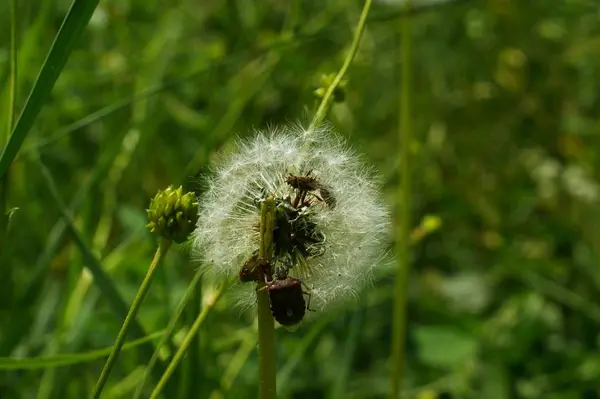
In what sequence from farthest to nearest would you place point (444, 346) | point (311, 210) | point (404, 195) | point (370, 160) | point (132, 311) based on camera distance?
point (370, 160) → point (444, 346) → point (404, 195) → point (311, 210) → point (132, 311)

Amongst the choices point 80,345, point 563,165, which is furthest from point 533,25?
point 80,345

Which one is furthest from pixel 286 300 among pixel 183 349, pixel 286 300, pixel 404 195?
pixel 404 195

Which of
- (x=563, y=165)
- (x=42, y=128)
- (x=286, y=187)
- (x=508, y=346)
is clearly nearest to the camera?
(x=286, y=187)

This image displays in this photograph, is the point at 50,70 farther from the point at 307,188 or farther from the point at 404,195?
the point at 404,195

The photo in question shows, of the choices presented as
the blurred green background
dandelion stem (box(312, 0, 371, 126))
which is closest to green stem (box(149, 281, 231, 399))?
dandelion stem (box(312, 0, 371, 126))

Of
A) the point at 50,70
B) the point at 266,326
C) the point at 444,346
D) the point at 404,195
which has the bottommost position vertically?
the point at 266,326

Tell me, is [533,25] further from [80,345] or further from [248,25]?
[80,345]
